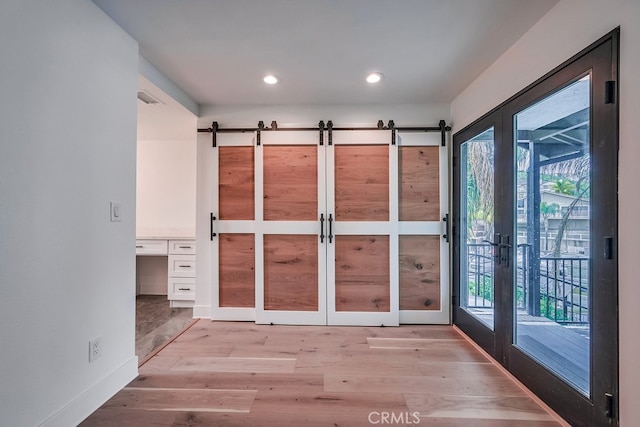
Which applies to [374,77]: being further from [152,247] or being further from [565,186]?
[152,247]

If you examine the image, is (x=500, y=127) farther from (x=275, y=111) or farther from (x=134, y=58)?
(x=134, y=58)

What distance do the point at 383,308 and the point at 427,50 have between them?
245 centimetres

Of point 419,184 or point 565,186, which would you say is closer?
point 565,186

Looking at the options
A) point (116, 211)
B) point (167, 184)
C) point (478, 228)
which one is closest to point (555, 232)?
point (478, 228)

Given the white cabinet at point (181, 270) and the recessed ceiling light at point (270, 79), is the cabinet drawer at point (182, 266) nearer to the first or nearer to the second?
the white cabinet at point (181, 270)

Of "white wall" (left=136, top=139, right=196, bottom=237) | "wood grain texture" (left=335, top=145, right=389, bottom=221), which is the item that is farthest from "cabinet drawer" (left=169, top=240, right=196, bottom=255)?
"wood grain texture" (left=335, top=145, right=389, bottom=221)

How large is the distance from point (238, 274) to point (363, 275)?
1391 mm

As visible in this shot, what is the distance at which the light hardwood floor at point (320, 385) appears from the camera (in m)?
1.70

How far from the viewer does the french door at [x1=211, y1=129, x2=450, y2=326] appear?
124 inches

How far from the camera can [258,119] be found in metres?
3.28

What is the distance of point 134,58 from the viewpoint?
6.84 feet

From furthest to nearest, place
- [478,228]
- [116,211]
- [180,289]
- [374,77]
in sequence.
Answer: [180,289]
[478,228]
[374,77]
[116,211]

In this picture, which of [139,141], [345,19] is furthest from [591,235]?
[139,141]

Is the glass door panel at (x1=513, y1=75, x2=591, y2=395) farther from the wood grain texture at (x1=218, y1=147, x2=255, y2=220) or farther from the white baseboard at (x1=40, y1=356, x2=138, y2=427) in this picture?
the white baseboard at (x1=40, y1=356, x2=138, y2=427)
